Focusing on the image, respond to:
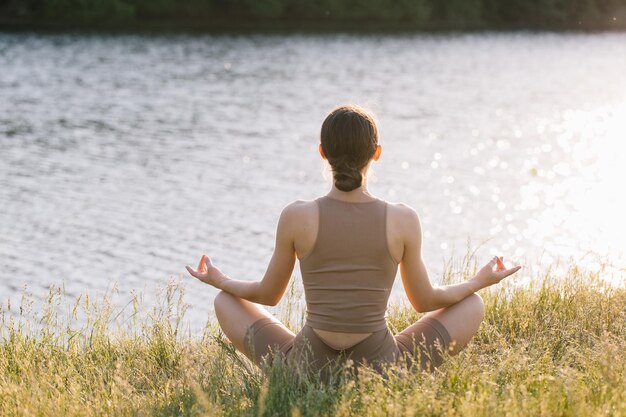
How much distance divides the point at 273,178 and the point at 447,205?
3769mm

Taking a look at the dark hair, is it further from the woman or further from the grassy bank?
the grassy bank

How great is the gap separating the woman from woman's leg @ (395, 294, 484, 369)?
0.04ft

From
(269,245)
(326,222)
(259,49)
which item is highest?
(259,49)

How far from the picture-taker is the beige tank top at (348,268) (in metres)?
3.91

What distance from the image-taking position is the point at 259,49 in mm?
42438

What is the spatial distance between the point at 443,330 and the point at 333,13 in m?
55.4

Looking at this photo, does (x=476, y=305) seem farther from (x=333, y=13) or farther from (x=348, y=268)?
(x=333, y=13)

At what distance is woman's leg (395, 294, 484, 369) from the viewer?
13.9 feet

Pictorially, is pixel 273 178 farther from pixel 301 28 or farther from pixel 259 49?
pixel 301 28

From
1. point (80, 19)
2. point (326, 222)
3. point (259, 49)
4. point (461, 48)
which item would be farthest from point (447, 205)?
point (80, 19)

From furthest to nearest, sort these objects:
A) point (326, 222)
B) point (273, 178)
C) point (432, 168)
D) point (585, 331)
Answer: point (432, 168)
point (273, 178)
point (585, 331)
point (326, 222)

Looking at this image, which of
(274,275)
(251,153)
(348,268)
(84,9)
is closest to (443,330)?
(348,268)

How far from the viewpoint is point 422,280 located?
13.7 ft

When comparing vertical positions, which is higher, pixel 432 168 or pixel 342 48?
pixel 342 48
